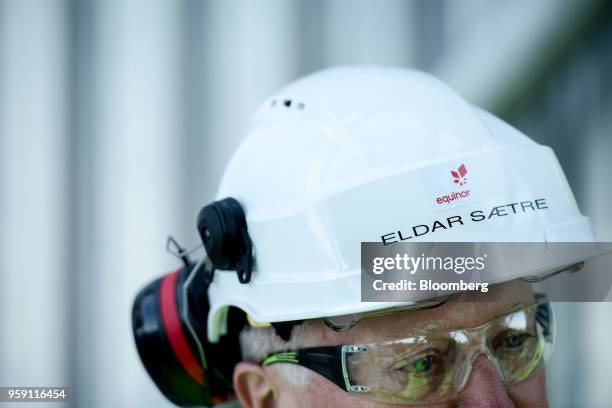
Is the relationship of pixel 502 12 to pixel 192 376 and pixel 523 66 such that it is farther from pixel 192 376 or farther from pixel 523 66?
pixel 192 376

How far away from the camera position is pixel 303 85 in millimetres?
1691

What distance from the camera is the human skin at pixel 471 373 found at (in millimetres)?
1443

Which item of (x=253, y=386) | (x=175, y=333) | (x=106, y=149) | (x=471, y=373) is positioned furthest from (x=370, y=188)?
(x=106, y=149)

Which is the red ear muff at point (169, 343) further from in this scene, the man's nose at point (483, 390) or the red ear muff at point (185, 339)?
the man's nose at point (483, 390)

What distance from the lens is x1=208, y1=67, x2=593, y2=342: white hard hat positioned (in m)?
1.35

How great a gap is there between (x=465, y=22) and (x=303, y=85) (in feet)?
7.66

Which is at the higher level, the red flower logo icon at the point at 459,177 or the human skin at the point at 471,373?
the red flower logo icon at the point at 459,177

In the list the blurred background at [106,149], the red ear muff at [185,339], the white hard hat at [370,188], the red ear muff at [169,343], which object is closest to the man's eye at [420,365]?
the white hard hat at [370,188]

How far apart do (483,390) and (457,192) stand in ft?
1.38

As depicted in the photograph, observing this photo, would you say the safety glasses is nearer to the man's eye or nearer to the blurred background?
the man's eye

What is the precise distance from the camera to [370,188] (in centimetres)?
135

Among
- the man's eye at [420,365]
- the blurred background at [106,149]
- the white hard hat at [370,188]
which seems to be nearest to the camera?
the white hard hat at [370,188]

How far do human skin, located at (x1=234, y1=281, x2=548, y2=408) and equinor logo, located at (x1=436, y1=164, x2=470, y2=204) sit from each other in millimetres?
231

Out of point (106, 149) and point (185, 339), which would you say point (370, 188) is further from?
point (106, 149)
